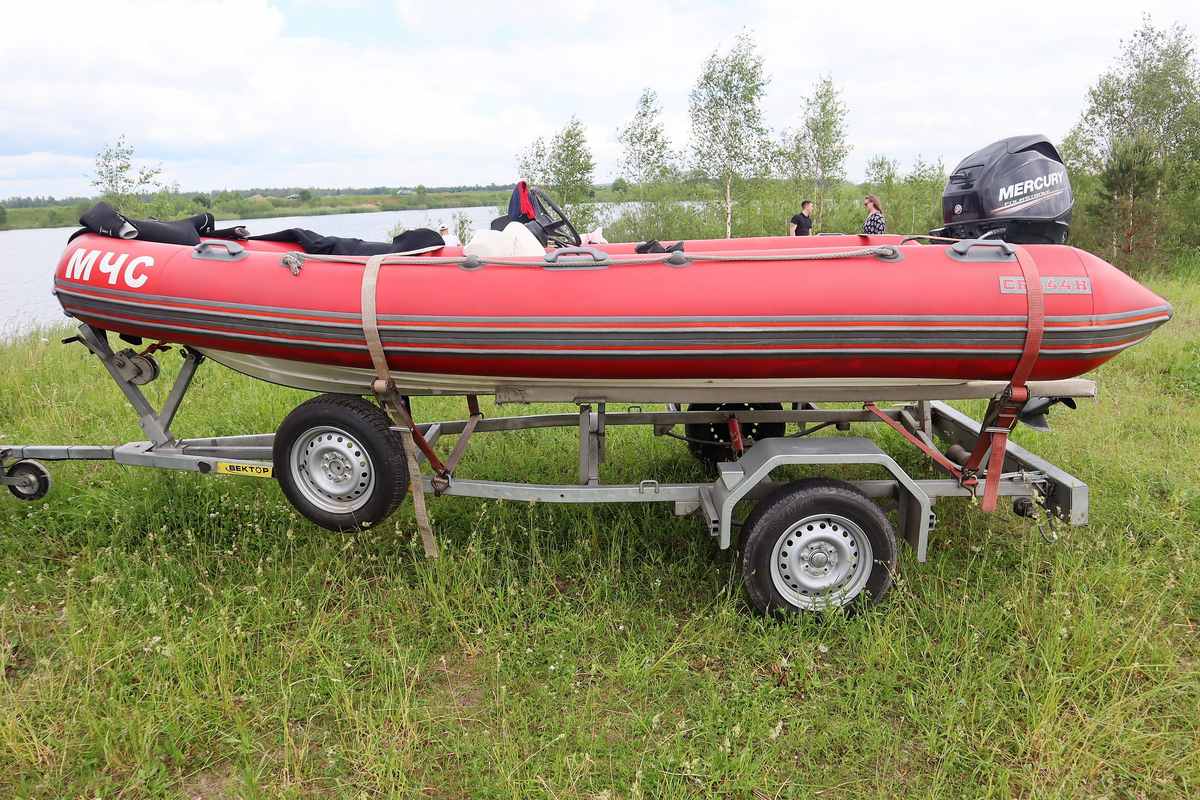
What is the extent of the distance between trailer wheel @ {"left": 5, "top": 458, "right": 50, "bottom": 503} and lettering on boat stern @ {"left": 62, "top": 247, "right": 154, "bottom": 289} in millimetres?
1109

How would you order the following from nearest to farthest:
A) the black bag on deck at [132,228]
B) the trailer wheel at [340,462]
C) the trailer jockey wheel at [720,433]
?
the trailer wheel at [340,462]
the black bag on deck at [132,228]
the trailer jockey wheel at [720,433]

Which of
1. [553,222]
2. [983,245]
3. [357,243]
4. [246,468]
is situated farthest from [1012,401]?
[246,468]

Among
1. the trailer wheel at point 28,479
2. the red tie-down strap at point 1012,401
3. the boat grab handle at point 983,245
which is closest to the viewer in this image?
the red tie-down strap at point 1012,401

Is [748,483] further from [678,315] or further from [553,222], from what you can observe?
[553,222]

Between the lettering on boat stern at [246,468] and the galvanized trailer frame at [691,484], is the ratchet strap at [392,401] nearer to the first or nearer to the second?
the galvanized trailer frame at [691,484]

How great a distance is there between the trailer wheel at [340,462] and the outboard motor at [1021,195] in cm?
270

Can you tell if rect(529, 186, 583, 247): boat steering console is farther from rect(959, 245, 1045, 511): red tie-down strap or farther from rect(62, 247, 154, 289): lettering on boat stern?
rect(959, 245, 1045, 511): red tie-down strap

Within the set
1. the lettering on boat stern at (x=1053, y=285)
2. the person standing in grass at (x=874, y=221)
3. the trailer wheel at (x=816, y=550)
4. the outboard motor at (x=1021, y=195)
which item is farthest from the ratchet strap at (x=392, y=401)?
the person standing in grass at (x=874, y=221)

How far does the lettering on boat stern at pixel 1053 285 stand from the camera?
2.68m

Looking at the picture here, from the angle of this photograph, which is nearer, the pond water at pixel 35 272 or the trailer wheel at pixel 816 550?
the trailer wheel at pixel 816 550

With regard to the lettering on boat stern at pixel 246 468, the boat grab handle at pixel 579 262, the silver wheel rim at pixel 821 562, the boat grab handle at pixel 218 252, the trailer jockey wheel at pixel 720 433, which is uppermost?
the boat grab handle at pixel 218 252

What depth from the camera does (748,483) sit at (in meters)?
2.74

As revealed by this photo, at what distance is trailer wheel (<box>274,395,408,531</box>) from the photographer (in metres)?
3.02

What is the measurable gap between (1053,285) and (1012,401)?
0.44 metres
